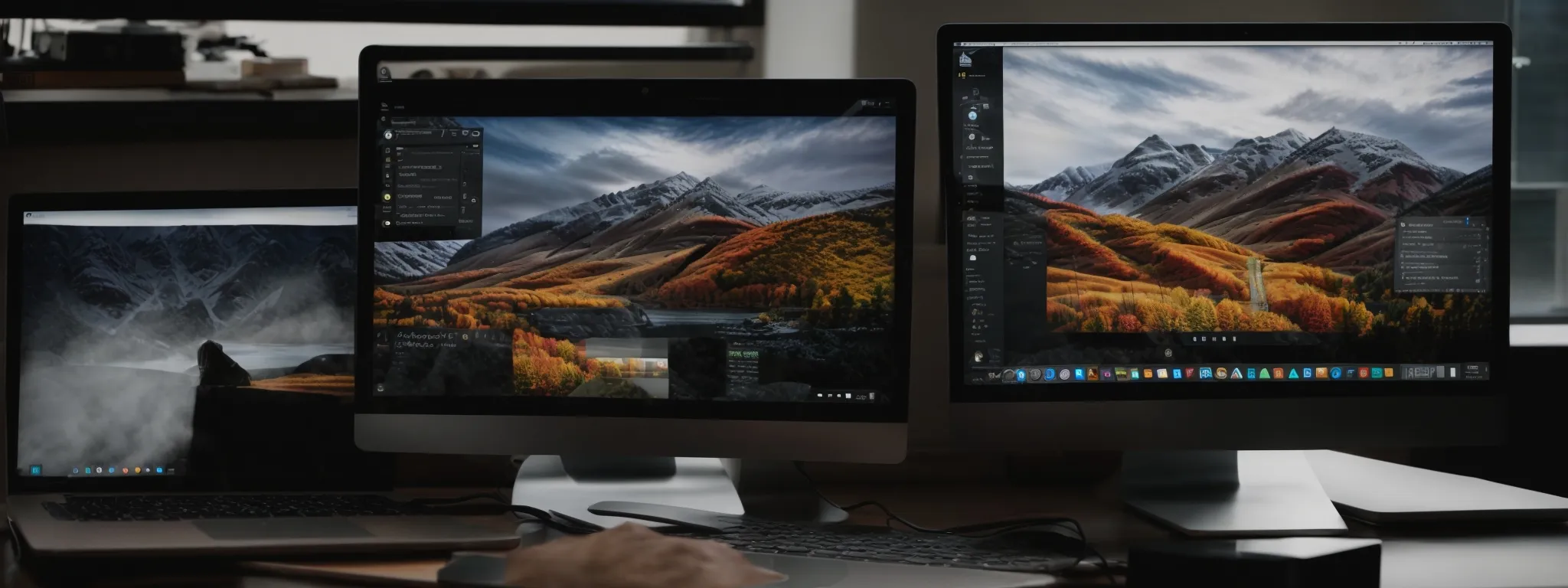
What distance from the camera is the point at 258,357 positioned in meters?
1.16

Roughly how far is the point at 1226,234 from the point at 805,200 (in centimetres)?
42

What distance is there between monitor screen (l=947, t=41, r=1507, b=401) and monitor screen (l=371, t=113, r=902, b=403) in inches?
4.7

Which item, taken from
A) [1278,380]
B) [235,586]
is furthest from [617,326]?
[1278,380]

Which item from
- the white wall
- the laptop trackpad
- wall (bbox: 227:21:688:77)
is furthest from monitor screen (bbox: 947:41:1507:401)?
the laptop trackpad

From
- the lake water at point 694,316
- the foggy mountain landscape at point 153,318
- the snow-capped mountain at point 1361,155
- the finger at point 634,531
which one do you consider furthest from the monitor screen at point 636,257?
the snow-capped mountain at point 1361,155

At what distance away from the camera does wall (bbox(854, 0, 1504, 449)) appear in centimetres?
140

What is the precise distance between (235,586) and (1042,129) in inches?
32.3

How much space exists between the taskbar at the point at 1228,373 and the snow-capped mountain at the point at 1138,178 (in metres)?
0.16

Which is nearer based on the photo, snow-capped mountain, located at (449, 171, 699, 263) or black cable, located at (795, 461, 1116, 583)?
black cable, located at (795, 461, 1116, 583)

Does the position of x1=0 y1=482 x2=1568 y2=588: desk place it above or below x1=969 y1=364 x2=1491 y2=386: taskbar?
below

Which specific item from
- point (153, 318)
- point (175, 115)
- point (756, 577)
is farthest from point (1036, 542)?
point (175, 115)

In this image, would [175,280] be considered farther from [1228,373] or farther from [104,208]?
[1228,373]

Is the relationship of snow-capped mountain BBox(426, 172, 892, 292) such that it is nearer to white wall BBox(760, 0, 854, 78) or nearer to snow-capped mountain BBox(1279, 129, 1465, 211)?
white wall BBox(760, 0, 854, 78)

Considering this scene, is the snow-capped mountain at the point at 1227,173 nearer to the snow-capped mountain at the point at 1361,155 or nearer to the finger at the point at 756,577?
the snow-capped mountain at the point at 1361,155
